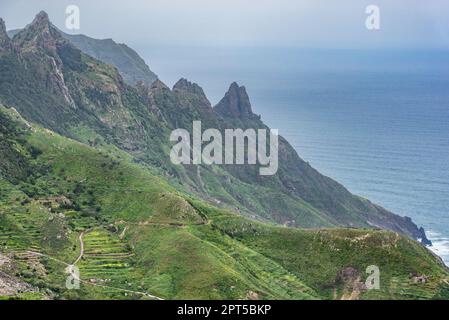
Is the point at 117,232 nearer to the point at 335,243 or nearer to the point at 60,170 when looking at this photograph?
the point at 60,170

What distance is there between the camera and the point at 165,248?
134000 mm

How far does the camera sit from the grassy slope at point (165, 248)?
12019cm

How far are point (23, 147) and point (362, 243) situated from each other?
4146 inches

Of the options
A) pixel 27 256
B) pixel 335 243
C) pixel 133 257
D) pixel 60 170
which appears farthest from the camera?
pixel 60 170

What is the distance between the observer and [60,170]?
18100 cm
